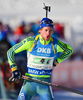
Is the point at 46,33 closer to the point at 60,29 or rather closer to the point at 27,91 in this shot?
the point at 27,91

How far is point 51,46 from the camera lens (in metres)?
3.71

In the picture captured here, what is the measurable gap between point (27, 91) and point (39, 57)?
2.03 ft

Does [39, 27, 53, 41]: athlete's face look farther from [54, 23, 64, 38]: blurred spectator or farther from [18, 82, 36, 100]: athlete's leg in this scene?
[54, 23, 64, 38]: blurred spectator

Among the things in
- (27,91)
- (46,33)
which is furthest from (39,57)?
(27,91)

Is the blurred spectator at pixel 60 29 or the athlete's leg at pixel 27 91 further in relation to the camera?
the blurred spectator at pixel 60 29

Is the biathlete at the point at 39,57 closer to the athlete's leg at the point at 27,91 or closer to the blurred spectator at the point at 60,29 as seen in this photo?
the athlete's leg at the point at 27,91

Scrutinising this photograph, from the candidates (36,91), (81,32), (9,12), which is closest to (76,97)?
(36,91)

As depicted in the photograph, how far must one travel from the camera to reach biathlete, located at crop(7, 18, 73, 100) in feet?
11.8

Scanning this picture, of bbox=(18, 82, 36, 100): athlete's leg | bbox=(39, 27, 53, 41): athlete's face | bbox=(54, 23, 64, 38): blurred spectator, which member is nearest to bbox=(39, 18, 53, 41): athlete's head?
bbox=(39, 27, 53, 41): athlete's face

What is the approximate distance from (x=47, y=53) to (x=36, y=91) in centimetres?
68

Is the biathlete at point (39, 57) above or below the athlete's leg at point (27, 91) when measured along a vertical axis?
above

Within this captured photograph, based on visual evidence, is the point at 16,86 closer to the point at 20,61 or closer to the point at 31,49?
Answer: the point at 20,61

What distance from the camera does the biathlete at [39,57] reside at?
3594 mm

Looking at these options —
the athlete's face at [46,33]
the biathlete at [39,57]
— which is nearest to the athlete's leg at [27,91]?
the biathlete at [39,57]
